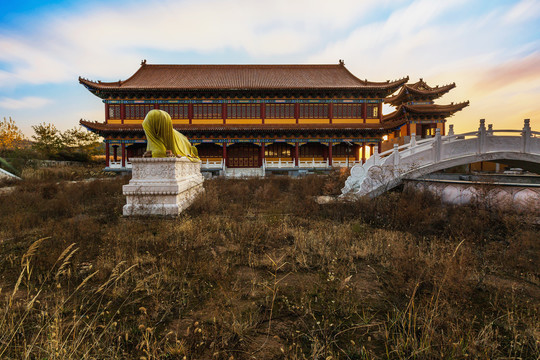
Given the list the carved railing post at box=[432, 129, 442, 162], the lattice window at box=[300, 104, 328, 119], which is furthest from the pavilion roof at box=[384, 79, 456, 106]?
the carved railing post at box=[432, 129, 442, 162]

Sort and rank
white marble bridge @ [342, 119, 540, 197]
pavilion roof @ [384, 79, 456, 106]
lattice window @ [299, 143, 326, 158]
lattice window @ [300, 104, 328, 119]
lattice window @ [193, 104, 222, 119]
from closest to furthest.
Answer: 1. white marble bridge @ [342, 119, 540, 197]
2. lattice window @ [193, 104, 222, 119]
3. lattice window @ [300, 104, 328, 119]
4. pavilion roof @ [384, 79, 456, 106]
5. lattice window @ [299, 143, 326, 158]

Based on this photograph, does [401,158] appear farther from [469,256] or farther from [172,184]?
[172,184]

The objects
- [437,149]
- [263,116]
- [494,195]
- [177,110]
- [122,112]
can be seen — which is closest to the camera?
[494,195]

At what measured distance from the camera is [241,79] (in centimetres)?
Answer: 2331

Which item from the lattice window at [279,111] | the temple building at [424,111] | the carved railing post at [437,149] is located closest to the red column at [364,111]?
the temple building at [424,111]

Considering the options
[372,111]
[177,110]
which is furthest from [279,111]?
[177,110]

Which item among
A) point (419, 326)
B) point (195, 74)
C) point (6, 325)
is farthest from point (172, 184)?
point (195, 74)

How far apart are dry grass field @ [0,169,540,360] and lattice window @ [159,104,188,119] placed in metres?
16.2

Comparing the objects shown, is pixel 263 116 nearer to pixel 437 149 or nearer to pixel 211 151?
pixel 211 151

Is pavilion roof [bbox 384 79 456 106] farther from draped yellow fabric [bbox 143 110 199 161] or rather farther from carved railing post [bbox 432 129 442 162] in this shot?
draped yellow fabric [bbox 143 110 199 161]

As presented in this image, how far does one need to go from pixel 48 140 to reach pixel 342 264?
33.4 meters

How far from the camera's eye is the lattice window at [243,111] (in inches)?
840

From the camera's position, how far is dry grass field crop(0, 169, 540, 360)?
6.63 feet

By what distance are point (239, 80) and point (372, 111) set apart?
12.7 meters
